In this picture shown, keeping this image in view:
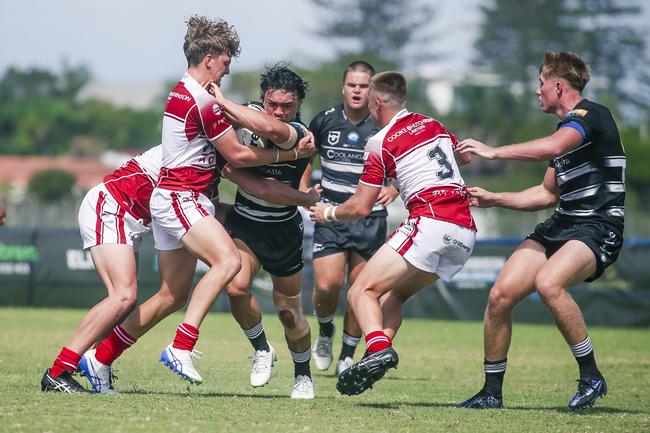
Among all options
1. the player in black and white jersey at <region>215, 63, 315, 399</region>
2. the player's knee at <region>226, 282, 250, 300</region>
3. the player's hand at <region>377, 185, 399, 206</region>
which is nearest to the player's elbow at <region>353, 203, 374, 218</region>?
the player in black and white jersey at <region>215, 63, 315, 399</region>

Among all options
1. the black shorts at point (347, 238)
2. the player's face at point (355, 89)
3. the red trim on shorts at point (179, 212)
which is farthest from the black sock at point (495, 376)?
the player's face at point (355, 89)

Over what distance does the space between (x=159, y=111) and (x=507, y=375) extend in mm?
100509

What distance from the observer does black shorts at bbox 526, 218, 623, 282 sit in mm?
7961

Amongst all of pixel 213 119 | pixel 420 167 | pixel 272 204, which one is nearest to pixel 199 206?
pixel 213 119

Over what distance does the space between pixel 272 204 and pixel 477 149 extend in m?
1.83

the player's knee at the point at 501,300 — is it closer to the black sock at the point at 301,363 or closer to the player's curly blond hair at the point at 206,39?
the black sock at the point at 301,363

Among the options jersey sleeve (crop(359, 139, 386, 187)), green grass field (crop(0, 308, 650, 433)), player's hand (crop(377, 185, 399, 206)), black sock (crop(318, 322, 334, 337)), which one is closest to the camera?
green grass field (crop(0, 308, 650, 433))

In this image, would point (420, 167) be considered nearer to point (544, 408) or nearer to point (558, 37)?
point (544, 408)

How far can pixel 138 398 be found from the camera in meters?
7.82

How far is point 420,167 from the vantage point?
25.8 feet

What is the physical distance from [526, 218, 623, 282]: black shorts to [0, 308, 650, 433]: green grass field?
119cm

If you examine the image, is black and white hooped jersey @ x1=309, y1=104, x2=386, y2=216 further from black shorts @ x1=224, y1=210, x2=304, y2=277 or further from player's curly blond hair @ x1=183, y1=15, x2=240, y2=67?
player's curly blond hair @ x1=183, y1=15, x2=240, y2=67

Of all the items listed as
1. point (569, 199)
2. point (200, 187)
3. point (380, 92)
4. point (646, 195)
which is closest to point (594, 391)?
point (569, 199)

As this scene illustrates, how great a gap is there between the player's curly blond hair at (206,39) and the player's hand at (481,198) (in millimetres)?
2133
